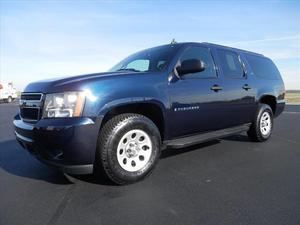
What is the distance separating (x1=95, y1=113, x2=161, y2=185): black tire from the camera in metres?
3.46

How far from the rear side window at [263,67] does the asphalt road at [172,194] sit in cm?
191

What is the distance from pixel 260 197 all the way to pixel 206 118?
1.71 metres

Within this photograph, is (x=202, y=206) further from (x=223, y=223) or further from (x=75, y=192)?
(x=75, y=192)

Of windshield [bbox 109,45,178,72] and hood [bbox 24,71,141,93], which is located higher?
windshield [bbox 109,45,178,72]

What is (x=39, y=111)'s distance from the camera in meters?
3.46

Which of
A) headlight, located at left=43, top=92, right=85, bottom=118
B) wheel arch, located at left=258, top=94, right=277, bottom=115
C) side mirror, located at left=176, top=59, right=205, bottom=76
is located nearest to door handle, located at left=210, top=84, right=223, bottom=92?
side mirror, located at left=176, top=59, right=205, bottom=76

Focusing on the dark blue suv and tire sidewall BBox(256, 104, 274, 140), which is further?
tire sidewall BBox(256, 104, 274, 140)

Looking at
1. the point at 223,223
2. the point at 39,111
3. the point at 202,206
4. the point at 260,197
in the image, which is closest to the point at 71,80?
the point at 39,111

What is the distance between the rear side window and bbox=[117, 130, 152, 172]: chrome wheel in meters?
3.23

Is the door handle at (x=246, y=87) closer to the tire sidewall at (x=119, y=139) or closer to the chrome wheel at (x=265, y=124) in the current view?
the chrome wheel at (x=265, y=124)

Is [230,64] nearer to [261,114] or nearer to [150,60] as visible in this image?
[261,114]

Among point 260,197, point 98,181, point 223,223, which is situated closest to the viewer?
point 223,223

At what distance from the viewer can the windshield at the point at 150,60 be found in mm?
4378

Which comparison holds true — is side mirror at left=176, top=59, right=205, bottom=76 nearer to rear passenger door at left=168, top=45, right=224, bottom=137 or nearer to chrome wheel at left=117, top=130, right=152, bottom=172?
rear passenger door at left=168, top=45, right=224, bottom=137
